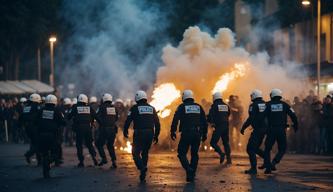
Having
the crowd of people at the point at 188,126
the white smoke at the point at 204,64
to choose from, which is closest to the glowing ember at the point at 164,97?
the white smoke at the point at 204,64

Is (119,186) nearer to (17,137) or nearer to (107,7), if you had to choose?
(17,137)

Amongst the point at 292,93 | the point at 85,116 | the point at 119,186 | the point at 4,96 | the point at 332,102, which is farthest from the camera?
the point at 4,96

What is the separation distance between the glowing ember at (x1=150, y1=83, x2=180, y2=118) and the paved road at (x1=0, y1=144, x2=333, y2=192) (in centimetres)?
619

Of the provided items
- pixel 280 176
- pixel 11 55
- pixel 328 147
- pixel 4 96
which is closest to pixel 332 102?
pixel 328 147

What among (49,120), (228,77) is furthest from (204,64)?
(49,120)

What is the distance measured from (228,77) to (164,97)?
375 centimetres

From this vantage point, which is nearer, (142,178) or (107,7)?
(142,178)

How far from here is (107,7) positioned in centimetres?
3928

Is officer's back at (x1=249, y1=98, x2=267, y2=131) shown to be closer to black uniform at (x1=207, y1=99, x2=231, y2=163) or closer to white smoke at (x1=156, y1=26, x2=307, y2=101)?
black uniform at (x1=207, y1=99, x2=231, y2=163)

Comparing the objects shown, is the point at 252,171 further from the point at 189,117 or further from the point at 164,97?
the point at 164,97

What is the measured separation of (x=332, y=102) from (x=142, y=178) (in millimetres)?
10019

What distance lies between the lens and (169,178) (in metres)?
15.1

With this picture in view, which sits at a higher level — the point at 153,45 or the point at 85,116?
the point at 153,45

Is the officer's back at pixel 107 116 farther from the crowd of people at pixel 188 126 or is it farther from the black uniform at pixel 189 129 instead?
the black uniform at pixel 189 129
